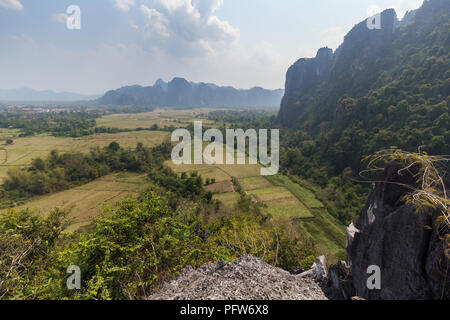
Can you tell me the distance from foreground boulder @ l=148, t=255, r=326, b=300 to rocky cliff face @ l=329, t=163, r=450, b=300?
2.90m

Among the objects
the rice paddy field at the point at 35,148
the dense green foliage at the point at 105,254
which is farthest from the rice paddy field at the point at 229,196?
the dense green foliage at the point at 105,254

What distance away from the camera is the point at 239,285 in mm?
5699

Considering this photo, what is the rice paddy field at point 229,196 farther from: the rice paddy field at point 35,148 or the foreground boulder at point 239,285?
the foreground boulder at point 239,285

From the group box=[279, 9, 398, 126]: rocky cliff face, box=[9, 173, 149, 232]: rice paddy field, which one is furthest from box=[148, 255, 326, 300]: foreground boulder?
Result: box=[279, 9, 398, 126]: rocky cliff face

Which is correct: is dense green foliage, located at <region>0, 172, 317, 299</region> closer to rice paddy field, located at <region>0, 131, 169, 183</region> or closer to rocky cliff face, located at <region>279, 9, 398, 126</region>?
rice paddy field, located at <region>0, 131, 169, 183</region>

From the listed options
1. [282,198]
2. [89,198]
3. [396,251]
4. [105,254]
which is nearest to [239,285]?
[105,254]

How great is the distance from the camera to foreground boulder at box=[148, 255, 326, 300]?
5.40 meters

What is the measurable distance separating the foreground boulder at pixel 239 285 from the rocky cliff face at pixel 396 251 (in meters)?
2.90

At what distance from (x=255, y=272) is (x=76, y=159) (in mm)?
55976

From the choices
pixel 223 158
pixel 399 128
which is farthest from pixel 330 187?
pixel 223 158

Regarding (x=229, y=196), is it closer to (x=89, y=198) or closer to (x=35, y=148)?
(x=89, y=198)

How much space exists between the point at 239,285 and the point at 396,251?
605cm
